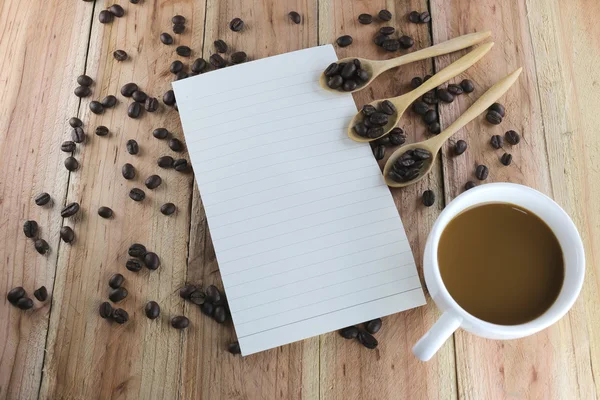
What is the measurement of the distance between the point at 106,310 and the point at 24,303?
0.48 ft

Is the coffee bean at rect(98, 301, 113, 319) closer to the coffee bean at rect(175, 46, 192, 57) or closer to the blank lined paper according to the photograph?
the blank lined paper

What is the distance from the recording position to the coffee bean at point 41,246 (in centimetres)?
98

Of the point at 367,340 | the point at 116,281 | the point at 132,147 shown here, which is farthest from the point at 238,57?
the point at 367,340

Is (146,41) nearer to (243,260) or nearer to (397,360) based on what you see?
(243,260)

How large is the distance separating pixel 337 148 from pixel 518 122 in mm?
346

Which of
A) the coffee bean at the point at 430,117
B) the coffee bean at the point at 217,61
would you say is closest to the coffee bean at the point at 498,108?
the coffee bean at the point at 430,117

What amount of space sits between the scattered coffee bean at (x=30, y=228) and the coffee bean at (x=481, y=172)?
80 cm

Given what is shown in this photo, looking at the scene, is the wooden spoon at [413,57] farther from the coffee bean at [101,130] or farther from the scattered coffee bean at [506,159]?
the coffee bean at [101,130]

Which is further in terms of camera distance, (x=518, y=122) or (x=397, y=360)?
(x=518, y=122)

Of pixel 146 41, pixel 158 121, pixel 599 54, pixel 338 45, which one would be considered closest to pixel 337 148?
pixel 338 45

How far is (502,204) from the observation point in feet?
2.81

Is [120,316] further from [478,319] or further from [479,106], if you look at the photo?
[479,106]

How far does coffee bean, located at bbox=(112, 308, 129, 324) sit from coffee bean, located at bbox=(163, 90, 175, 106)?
39 cm

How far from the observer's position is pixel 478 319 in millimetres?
781
